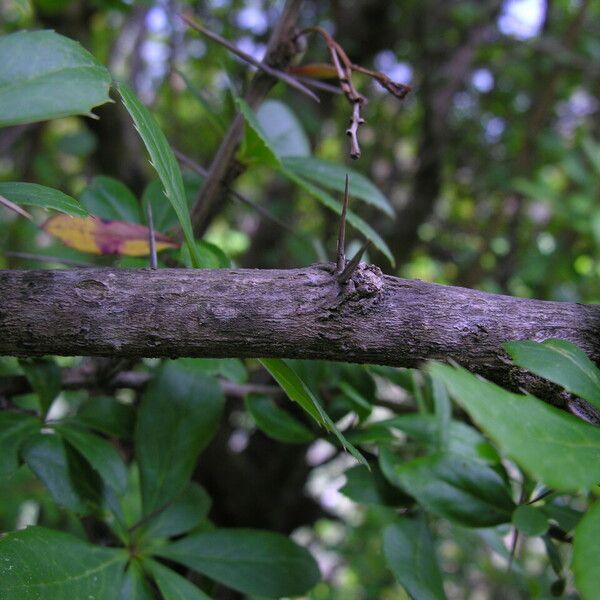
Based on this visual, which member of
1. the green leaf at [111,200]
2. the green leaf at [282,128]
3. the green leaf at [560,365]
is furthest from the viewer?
the green leaf at [282,128]

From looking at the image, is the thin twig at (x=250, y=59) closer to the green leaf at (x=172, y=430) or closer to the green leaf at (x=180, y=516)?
the green leaf at (x=172, y=430)

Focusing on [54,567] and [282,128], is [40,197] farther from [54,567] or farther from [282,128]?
[282,128]

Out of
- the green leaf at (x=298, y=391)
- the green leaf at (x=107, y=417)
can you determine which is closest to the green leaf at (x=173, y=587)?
the green leaf at (x=107, y=417)

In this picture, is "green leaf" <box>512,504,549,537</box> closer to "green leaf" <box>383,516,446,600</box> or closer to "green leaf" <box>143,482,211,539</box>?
"green leaf" <box>383,516,446,600</box>

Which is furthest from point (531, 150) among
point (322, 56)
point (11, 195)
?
point (11, 195)

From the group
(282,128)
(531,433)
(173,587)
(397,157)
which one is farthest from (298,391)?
(397,157)

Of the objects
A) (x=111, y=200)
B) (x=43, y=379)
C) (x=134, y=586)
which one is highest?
(x=111, y=200)

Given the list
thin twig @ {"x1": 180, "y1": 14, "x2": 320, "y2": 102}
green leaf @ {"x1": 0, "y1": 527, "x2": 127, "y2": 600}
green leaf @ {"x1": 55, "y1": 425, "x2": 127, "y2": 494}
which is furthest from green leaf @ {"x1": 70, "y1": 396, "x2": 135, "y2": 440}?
thin twig @ {"x1": 180, "y1": 14, "x2": 320, "y2": 102}
